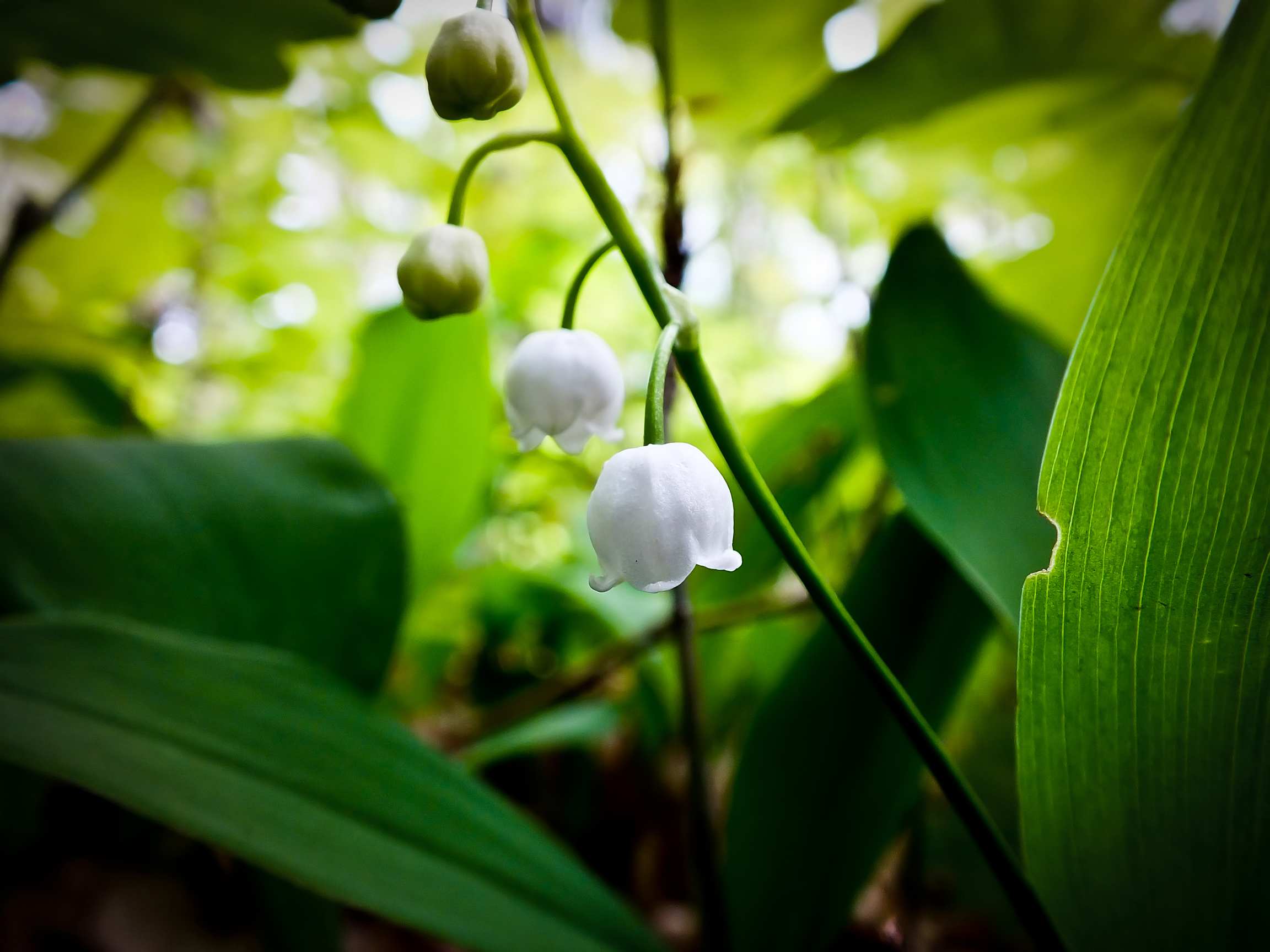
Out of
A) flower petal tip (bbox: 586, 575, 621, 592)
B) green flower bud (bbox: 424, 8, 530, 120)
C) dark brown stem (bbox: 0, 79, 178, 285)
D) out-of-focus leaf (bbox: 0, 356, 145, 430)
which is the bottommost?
flower petal tip (bbox: 586, 575, 621, 592)

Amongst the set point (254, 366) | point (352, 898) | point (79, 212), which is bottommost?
point (352, 898)

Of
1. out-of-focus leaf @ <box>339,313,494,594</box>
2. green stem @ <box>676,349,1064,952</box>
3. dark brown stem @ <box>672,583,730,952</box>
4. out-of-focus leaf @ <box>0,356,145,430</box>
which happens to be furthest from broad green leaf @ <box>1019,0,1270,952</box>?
out-of-focus leaf @ <box>0,356,145,430</box>

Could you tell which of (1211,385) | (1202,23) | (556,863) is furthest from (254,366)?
(1202,23)

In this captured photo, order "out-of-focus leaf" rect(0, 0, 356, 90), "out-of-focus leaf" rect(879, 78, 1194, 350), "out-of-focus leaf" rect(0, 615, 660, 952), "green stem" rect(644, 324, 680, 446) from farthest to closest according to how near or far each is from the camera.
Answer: "out-of-focus leaf" rect(879, 78, 1194, 350) < "out-of-focus leaf" rect(0, 0, 356, 90) < "out-of-focus leaf" rect(0, 615, 660, 952) < "green stem" rect(644, 324, 680, 446)

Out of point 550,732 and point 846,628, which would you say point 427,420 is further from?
point 846,628

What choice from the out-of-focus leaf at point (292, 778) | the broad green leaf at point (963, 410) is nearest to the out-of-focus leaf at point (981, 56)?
the broad green leaf at point (963, 410)

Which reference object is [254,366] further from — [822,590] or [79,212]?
[822,590]

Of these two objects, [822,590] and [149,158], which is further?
[149,158]

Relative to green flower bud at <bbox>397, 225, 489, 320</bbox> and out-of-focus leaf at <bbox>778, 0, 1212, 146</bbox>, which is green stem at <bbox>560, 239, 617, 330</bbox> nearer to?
green flower bud at <bbox>397, 225, 489, 320</bbox>

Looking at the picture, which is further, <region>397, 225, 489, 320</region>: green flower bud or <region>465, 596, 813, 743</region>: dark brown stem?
<region>465, 596, 813, 743</region>: dark brown stem
